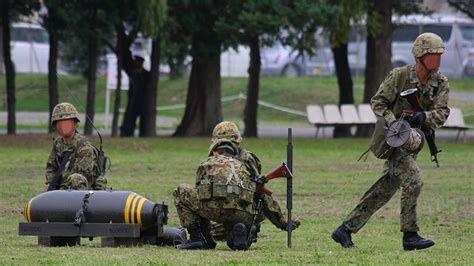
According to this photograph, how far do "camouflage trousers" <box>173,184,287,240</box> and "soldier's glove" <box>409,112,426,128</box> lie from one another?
1.59m

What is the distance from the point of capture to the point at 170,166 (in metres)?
27.1

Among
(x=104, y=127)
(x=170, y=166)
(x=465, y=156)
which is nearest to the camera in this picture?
(x=170, y=166)

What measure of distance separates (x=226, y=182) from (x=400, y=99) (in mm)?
1764

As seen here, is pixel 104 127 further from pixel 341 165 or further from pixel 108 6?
pixel 341 165

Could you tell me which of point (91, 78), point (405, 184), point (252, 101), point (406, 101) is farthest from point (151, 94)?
point (405, 184)

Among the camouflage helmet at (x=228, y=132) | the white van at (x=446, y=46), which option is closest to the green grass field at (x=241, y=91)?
the white van at (x=446, y=46)

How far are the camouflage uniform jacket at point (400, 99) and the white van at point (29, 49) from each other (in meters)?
45.7

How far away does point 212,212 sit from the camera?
13.1 meters

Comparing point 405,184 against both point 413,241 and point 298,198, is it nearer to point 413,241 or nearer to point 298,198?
point 413,241

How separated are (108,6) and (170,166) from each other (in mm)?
9770

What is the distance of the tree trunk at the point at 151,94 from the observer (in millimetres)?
37625

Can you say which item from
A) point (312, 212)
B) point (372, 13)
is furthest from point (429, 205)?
point (372, 13)

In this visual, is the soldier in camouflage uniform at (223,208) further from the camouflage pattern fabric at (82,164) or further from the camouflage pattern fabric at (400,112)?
the camouflage pattern fabric at (82,164)

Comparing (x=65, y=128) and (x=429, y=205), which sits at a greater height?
(x=65, y=128)
